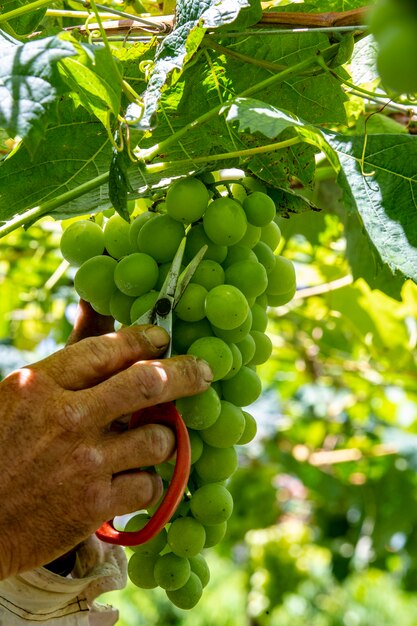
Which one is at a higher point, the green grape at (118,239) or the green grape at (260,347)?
the green grape at (118,239)

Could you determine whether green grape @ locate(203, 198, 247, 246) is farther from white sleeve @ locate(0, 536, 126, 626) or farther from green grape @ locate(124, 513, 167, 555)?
white sleeve @ locate(0, 536, 126, 626)

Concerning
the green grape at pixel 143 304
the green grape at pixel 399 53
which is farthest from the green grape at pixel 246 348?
the green grape at pixel 399 53

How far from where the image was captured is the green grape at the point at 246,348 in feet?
2.68

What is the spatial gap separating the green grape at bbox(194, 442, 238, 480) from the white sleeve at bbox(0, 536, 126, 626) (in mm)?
219

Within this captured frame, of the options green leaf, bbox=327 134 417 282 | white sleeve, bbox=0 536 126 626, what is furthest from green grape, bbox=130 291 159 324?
white sleeve, bbox=0 536 126 626

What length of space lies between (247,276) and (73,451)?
0.77 ft

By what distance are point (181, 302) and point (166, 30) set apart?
1.01 ft

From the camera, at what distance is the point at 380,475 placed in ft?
9.65

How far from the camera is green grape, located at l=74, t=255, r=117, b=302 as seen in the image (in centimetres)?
81

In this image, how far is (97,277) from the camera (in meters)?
0.81

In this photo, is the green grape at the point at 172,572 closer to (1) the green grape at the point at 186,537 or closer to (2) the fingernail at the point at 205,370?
(1) the green grape at the point at 186,537

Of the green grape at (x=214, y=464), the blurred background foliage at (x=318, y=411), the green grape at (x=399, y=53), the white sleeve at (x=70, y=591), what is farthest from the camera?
the blurred background foliage at (x=318, y=411)

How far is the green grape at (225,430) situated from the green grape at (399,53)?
21.3 inches

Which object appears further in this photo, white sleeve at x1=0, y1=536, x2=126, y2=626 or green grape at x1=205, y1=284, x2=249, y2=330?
white sleeve at x1=0, y1=536, x2=126, y2=626
